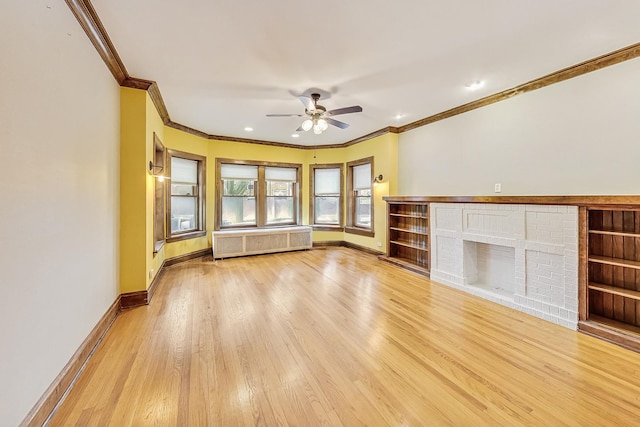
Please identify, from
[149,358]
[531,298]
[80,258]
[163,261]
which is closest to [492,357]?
[531,298]

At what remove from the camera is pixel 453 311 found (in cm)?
312

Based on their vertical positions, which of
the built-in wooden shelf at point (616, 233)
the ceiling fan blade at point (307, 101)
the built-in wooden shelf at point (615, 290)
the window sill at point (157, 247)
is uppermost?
the ceiling fan blade at point (307, 101)

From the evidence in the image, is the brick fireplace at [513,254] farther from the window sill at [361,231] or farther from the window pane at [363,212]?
the window pane at [363,212]

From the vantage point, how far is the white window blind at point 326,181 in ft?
23.6

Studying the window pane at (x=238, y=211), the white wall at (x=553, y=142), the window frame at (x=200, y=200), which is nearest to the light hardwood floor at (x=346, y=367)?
the white wall at (x=553, y=142)

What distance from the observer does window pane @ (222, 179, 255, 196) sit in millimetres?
6317

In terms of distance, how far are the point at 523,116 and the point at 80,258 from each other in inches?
209

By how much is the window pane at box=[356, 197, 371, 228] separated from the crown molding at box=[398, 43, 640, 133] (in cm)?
261

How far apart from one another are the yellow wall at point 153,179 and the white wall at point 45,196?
676 mm

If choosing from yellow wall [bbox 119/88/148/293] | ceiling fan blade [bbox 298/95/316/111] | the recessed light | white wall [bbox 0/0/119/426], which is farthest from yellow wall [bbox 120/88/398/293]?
the recessed light

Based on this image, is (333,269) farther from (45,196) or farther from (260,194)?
(45,196)

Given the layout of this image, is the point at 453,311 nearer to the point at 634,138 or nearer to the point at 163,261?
the point at 634,138

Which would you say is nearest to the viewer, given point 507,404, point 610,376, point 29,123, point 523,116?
point 29,123

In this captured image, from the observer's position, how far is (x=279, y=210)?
7027mm
